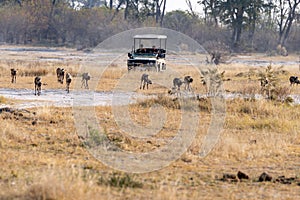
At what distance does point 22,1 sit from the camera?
7788cm

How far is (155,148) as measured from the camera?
1227cm

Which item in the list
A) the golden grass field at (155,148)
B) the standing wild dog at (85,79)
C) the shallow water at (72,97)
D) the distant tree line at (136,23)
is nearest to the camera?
the golden grass field at (155,148)

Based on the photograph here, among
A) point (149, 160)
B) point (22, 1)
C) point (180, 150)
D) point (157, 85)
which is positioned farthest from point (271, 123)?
point (22, 1)

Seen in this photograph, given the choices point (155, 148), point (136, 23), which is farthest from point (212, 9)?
point (155, 148)

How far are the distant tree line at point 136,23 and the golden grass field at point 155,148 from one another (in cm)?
5079

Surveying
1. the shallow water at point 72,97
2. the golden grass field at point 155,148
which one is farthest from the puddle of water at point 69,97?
the golden grass field at point 155,148

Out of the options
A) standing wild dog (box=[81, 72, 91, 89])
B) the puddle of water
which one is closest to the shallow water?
the puddle of water

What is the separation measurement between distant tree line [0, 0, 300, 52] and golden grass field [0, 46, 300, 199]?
50787mm

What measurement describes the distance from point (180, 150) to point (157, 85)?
14474mm

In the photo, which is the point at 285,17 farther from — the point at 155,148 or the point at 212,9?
the point at 155,148

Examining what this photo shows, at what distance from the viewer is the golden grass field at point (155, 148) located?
818 cm

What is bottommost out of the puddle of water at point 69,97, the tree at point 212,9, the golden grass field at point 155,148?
the puddle of water at point 69,97

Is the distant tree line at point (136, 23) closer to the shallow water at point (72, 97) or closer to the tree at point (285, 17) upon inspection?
the tree at point (285, 17)

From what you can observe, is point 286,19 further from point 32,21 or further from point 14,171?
point 14,171
